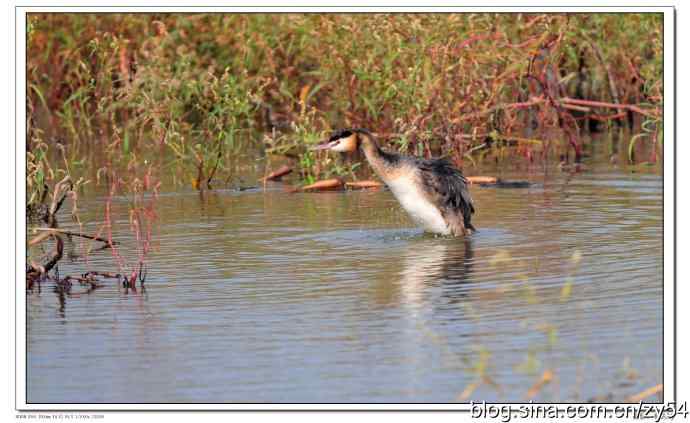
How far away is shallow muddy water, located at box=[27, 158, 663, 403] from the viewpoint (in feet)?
22.7

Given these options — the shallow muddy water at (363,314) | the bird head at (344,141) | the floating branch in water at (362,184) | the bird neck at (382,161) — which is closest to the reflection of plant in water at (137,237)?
the shallow muddy water at (363,314)

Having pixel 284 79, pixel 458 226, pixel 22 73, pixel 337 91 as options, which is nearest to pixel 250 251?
pixel 458 226

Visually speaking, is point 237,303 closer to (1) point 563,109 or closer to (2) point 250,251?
(2) point 250,251

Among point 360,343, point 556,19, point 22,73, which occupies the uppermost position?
point 556,19

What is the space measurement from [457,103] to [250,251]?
A: 6451mm

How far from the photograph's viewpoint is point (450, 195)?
11625mm

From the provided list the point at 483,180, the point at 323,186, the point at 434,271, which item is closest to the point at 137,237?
the point at 434,271

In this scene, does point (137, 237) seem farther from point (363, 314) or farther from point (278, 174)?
point (278, 174)

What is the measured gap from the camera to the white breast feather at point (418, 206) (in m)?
11.6

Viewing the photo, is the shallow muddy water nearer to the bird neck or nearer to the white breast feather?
the white breast feather

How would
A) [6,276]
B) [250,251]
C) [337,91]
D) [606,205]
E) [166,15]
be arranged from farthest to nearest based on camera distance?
[166,15]
[337,91]
[606,205]
[250,251]
[6,276]

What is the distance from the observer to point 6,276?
8.45m

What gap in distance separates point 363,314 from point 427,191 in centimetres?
335

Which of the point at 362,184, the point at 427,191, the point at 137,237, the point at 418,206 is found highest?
the point at 362,184
